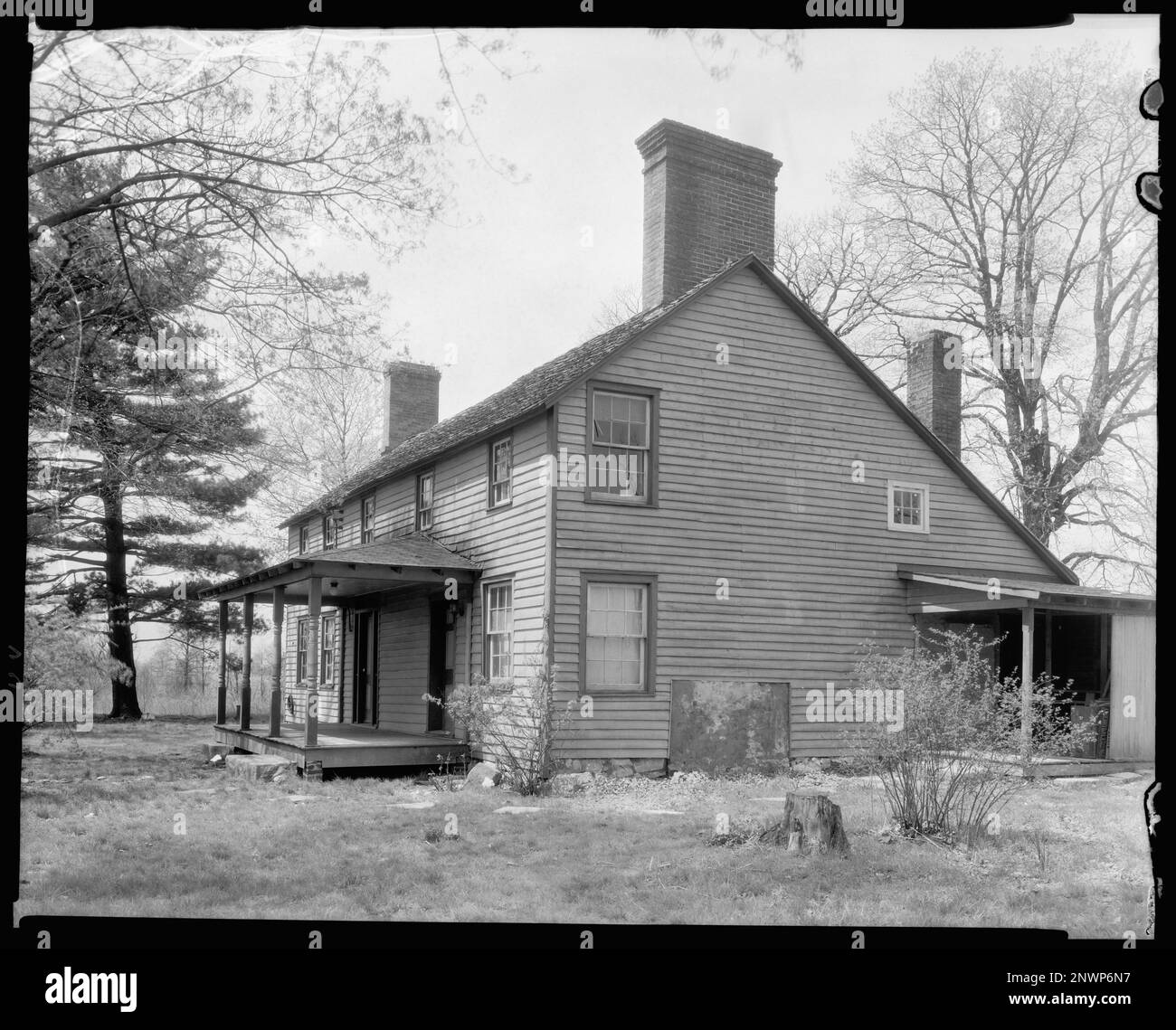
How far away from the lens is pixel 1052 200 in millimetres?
23344

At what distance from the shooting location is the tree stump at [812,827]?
943 centimetres

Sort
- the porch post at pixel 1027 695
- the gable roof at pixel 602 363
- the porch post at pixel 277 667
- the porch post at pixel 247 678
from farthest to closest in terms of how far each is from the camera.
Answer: the porch post at pixel 247 678 → the porch post at pixel 277 667 → the gable roof at pixel 602 363 → the porch post at pixel 1027 695

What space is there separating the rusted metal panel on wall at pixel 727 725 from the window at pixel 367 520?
29.1 feet

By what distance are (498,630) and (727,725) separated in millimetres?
3535

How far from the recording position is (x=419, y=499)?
19.2 metres

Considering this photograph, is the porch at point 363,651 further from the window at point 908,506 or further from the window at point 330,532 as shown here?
the window at point 908,506

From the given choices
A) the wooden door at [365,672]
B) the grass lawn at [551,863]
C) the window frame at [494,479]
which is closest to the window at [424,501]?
the window frame at [494,479]

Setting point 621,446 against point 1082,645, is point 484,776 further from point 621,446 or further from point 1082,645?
point 1082,645

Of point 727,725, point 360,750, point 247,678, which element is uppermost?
point 247,678

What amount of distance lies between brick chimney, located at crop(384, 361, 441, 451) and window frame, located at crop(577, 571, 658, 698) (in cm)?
1174

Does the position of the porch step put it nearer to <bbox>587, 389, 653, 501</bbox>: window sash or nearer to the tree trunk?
<bbox>587, 389, 653, 501</bbox>: window sash

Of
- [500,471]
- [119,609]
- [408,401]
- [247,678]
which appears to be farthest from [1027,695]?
[119,609]

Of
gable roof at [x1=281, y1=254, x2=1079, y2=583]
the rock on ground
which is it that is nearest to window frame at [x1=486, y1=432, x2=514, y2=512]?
gable roof at [x1=281, y1=254, x2=1079, y2=583]
